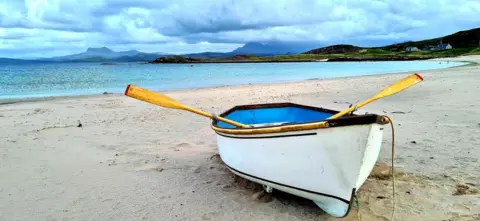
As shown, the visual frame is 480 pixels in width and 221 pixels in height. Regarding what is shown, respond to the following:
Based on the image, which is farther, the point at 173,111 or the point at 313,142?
the point at 173,111

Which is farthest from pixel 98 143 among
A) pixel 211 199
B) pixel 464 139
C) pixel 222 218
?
pixel 464 139

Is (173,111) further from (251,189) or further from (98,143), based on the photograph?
(251,189)

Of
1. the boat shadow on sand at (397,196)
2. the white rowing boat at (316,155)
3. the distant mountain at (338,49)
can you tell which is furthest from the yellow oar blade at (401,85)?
the distant mountain at (338,49)

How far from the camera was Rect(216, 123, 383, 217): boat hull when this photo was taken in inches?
120

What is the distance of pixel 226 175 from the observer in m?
4.87

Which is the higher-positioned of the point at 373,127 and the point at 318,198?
the point at 373,127

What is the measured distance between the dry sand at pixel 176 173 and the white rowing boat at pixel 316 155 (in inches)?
14.1

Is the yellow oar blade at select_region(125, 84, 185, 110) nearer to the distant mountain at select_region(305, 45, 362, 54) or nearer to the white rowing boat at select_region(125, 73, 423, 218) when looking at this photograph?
the white rowing boat at select_region(125, 73, 423, 218)

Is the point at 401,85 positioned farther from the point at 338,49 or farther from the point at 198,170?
the point at 338,49

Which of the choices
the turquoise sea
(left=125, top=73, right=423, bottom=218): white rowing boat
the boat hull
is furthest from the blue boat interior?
the turquoise sea

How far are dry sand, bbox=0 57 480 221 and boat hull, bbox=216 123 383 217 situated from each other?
365 mm

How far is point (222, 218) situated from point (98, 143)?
12.2 ft

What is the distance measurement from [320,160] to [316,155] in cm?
6

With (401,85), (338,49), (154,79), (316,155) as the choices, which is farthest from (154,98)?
(338,49)
